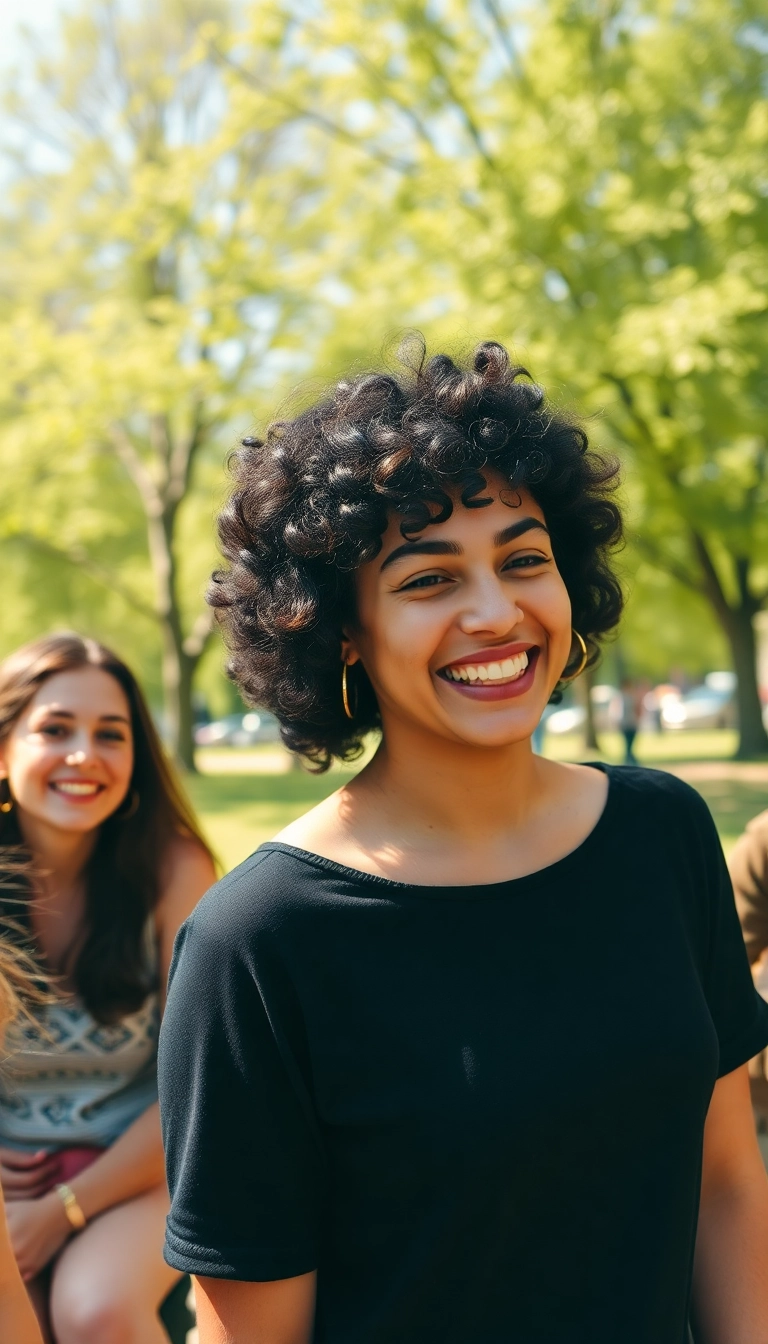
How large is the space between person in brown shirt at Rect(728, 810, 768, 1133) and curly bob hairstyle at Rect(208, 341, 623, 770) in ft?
4.05

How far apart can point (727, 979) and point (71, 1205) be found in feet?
5.44

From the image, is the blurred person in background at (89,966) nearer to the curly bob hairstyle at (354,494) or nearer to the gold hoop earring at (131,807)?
the gold hoop earring at (131,807)

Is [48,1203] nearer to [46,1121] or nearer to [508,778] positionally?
[46,1121]

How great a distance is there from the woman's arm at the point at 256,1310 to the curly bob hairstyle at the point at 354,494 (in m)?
0.79

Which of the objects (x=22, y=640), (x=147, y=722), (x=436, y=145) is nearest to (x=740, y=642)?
(x=436, y=145)

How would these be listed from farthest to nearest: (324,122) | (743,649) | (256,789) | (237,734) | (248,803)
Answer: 1. (237,734)
2. (743,649)
3. (256,789)
4. (248,803)
5. (324,122)

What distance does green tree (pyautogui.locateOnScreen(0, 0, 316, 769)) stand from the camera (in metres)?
16.1

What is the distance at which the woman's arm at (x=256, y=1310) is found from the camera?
1524mm

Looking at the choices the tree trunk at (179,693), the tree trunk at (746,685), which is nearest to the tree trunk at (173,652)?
the tree trunk at (179,693)

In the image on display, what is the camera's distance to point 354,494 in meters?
1.71

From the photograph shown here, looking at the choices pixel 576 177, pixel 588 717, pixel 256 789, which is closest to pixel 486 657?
pixel 576 177

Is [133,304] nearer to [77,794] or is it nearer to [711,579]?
[711,579]

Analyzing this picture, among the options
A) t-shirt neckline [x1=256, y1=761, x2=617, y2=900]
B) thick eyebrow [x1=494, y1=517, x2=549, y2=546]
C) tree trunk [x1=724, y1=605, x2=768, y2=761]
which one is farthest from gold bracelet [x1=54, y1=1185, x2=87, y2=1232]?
tree trunk [x1=724, y1=605, x2=768, y2=761]

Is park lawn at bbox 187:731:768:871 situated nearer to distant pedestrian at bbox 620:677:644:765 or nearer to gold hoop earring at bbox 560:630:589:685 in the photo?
distant pedestrian at bbox 620:677:644:765
